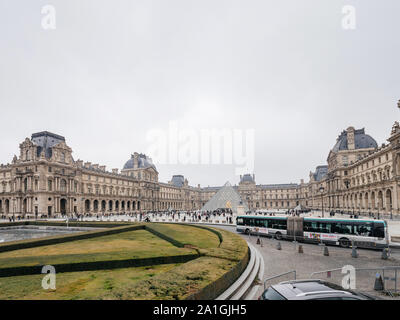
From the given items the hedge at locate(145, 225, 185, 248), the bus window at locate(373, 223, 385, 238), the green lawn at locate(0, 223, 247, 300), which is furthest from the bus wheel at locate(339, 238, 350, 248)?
the hedge at locate(145, 225, 185, 248)

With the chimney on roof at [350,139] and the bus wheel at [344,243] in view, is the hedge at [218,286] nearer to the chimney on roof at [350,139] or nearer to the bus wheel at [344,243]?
the bus wheel at [344,243]

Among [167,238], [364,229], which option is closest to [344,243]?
[364,229]

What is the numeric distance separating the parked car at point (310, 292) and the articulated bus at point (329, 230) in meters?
15.7

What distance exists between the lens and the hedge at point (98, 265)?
33.3 ft

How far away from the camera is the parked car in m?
5.91

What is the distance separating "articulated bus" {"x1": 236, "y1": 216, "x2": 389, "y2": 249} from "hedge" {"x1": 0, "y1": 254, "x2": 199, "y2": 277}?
46.8 feet

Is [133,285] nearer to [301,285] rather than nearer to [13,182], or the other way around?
[301,285]

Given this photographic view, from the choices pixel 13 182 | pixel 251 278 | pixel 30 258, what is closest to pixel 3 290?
pixel 30 258

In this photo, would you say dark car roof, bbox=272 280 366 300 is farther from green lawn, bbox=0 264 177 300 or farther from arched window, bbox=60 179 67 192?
arched window, bbox=60 179 67 192

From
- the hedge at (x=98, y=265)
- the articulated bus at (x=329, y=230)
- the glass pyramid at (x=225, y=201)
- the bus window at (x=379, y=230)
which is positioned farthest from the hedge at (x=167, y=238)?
the glass pyramid at (x=225, y=201)

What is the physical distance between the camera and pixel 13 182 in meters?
64.0

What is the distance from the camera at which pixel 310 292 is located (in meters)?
6.20

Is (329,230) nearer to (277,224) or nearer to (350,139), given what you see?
(277,224)
